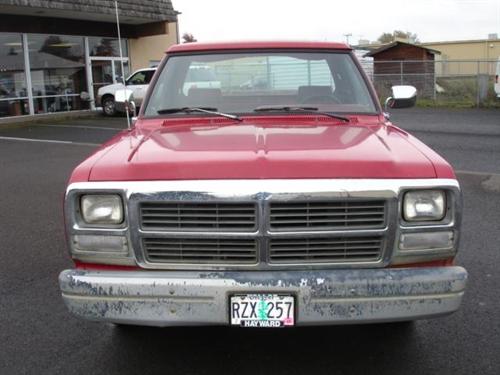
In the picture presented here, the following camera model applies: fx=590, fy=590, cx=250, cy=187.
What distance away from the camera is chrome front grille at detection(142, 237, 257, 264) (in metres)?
2.88

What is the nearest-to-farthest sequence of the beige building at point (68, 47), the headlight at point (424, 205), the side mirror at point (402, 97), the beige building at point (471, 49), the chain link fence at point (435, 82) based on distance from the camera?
1. the headlight at point (424, 205)
2. the side mirror at point (402, 97)
3. the beige building at point (68, 47)
4. the chain link fence at point (435, 82)
5. the beige building at point (471, 49)

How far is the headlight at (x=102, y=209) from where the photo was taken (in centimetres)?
293

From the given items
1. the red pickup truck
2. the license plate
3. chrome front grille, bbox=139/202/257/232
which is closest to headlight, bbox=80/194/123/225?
the red pickup truck

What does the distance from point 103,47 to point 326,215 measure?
66.8 feet

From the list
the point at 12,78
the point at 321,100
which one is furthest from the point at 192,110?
the point at 12,78

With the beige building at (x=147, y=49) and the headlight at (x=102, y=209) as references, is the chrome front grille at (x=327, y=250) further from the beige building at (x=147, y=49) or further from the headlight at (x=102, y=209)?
the beige building at (x=147, y=49)

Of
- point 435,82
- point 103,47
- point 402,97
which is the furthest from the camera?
point 435,82

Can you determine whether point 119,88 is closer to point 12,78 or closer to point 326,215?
point 12,78

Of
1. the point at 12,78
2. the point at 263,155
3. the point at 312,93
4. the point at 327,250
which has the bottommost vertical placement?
the point at 327,250

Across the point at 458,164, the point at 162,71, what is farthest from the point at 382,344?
the point at 458,164

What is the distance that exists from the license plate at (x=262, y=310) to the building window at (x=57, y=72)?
59.9 ft

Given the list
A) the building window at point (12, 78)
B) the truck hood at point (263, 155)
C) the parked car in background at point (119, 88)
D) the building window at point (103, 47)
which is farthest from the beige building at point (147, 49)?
the truck hood at point (263, 155)

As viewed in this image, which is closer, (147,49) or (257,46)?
(257,46)

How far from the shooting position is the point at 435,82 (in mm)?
25578
